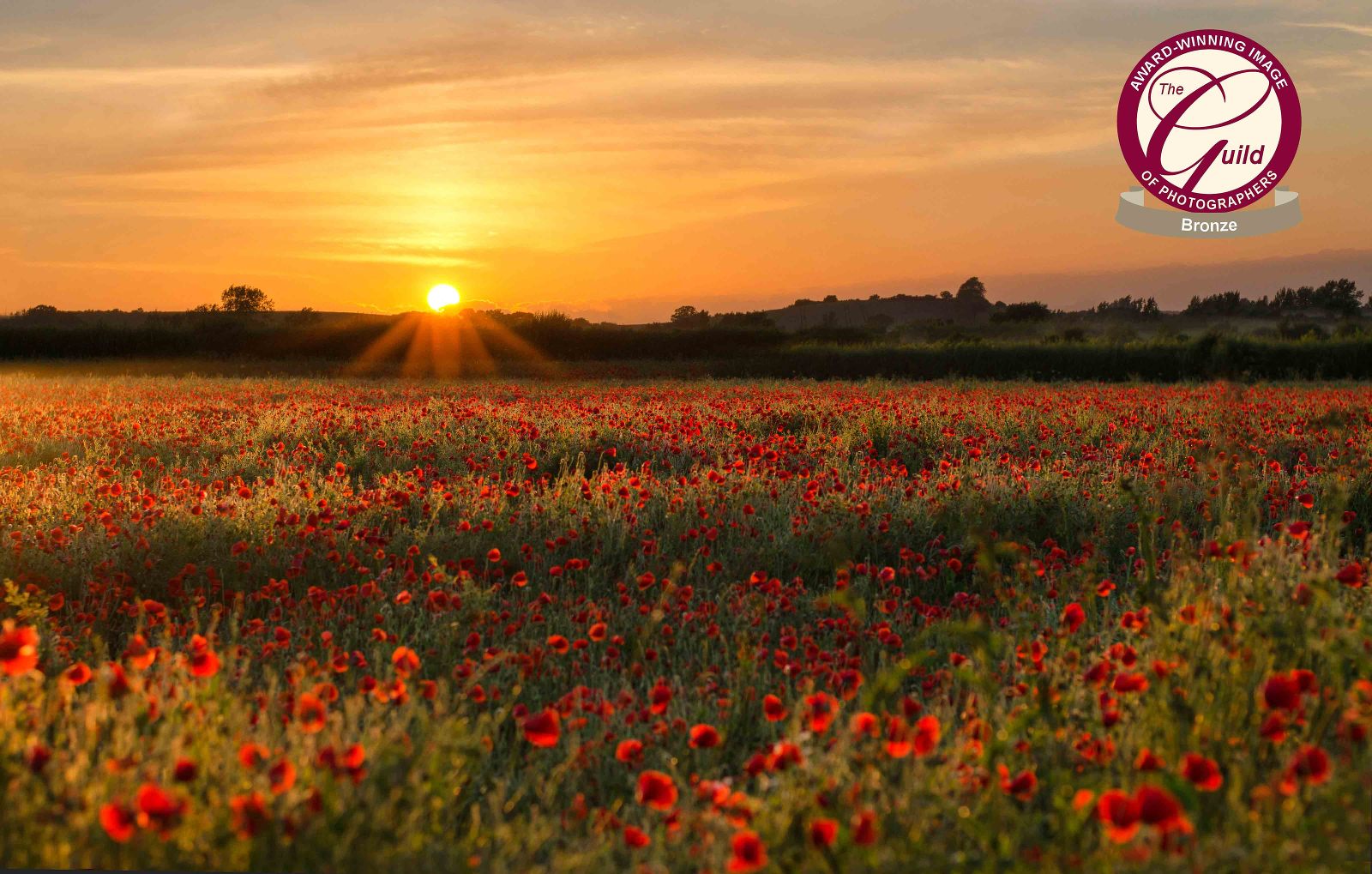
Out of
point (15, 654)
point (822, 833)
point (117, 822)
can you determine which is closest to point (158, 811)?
point (117, 822)

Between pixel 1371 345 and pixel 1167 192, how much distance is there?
84.4 ft

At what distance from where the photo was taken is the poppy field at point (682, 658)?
226 cm

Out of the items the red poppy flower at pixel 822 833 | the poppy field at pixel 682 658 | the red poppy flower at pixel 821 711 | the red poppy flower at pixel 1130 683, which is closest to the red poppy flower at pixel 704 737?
the poppy field at pixel 682 658

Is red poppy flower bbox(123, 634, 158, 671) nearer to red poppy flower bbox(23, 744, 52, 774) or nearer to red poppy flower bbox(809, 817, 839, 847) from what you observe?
red poppy flower bbox(23, 744, 52, 774)

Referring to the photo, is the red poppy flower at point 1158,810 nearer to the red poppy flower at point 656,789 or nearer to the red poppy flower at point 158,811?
the red poppy flower at point 656,789

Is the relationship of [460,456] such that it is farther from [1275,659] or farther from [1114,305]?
[1114,305]

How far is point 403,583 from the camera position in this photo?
15.9 feet

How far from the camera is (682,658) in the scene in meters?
→ 4.25

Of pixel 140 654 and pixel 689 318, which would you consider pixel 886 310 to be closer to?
pixel 689 318

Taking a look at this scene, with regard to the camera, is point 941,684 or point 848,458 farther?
point 848,458

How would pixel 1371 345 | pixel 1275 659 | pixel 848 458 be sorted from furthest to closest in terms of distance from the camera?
pixel 1371 345 < pixel 848 458 < pixel 1275 659

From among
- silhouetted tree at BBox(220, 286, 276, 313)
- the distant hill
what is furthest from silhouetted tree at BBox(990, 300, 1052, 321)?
silhouetted tree at BBox(220, 286, 276, 313)

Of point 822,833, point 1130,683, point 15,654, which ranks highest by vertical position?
point 15,654

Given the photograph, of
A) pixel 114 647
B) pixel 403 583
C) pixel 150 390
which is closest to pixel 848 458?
pixel 403 583
